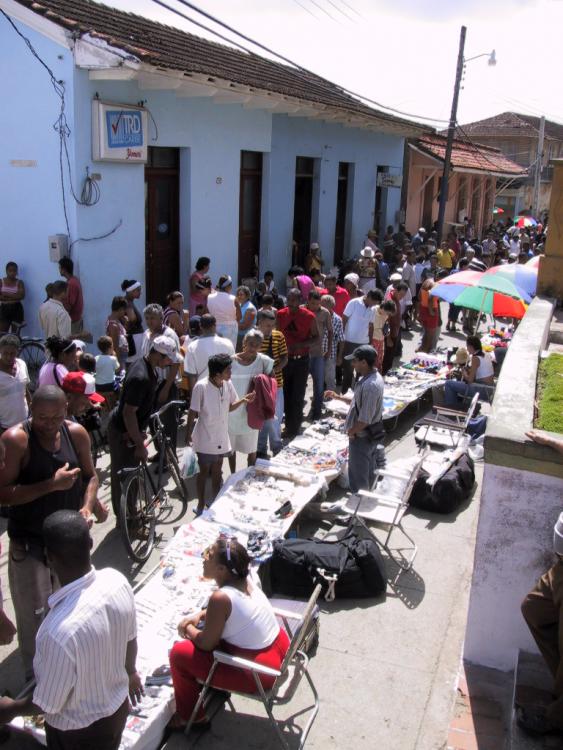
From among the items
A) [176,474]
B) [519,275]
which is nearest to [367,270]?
[519,275]

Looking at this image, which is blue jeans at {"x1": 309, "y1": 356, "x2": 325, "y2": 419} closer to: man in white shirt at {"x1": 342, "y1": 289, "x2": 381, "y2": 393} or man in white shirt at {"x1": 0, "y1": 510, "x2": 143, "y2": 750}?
man in white shirt at {"x1": 342, "y1": 289, "x2": 381, "y2": 393}

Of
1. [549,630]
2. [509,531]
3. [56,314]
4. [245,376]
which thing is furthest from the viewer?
[56,314]

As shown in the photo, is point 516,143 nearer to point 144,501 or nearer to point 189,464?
point 189,464

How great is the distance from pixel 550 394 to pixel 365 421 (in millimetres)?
1992

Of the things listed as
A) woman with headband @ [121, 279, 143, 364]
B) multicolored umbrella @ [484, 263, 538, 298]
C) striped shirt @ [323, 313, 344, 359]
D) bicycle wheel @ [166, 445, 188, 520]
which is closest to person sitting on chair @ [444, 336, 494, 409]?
striped shirt @ [323, 313, 344, 359]

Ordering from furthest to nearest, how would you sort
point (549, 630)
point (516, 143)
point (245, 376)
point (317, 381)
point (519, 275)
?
point (516, 143)
point (519, 275)
point (317, 381)
point (245, 376)
point (549, 630)

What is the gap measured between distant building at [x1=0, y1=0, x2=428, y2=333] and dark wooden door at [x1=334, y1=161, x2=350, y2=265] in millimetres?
1839

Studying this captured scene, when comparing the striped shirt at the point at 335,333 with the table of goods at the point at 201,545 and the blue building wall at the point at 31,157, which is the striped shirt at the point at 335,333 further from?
the blue building wall at the point at 31,157

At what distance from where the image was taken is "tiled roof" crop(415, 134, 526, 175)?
85.7ft

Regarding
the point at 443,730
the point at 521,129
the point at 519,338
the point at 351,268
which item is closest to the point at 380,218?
the point at 351,268

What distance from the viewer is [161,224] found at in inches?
488

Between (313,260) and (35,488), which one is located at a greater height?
(313,260)

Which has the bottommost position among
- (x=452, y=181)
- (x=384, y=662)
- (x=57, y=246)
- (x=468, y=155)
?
(x=384, y=662)

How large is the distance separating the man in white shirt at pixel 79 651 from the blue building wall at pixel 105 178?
759 centimetres
